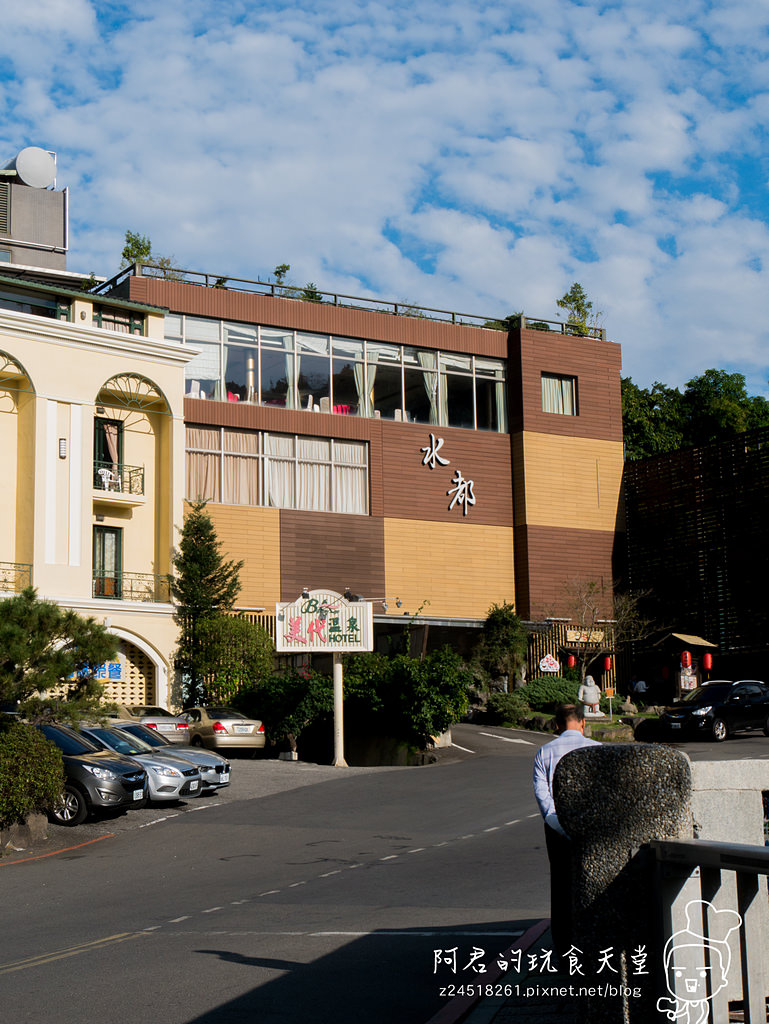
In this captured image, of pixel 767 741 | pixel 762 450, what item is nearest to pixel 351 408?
pixel 762 450

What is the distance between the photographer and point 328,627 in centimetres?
3038

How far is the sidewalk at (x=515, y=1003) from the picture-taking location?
6.79 m

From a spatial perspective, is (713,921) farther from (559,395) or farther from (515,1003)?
(559,395)

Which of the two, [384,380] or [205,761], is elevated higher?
[384,380]

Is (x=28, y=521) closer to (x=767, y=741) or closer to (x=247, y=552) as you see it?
(x=247, y=552)

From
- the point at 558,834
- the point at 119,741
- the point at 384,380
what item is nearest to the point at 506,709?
the point at 384,380

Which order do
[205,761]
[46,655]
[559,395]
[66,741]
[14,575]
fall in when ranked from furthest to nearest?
[559,395] < [14,575] < [205,761] < [66,741] < [46,655]

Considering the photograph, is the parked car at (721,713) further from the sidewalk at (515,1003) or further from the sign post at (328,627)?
the sidewalk at (515,1003)

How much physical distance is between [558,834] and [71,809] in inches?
558

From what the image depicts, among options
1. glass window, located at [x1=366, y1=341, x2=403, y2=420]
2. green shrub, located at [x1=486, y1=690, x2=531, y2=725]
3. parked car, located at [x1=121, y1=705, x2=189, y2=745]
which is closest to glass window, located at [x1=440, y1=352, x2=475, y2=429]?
glass window, located at [x1=366, y1=341, x2=403, y2=420]

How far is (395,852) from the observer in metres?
16.2

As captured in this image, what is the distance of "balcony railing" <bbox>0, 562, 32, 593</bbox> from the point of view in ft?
110

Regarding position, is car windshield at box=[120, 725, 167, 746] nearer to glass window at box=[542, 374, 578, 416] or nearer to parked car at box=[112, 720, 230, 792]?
parked car at box=[112, 720, 230, 792]

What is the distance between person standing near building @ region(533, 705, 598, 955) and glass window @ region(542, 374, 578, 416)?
37.5 meters
